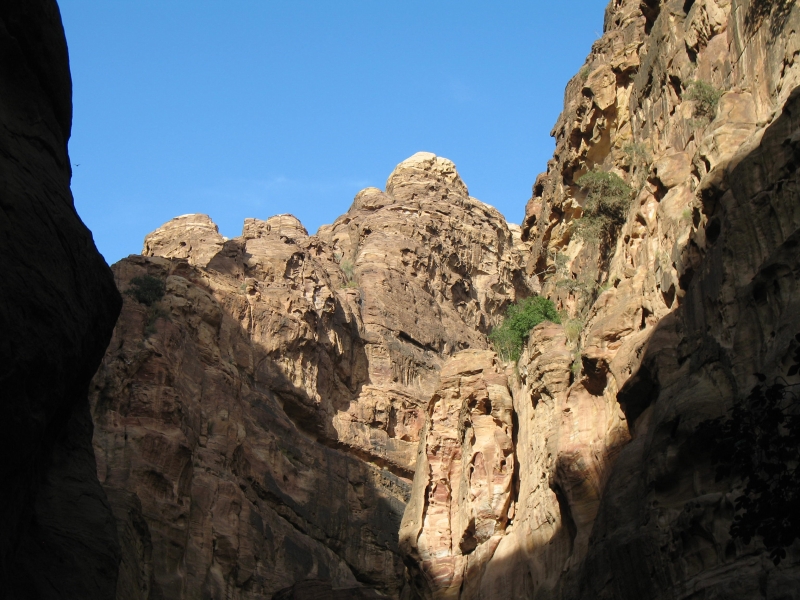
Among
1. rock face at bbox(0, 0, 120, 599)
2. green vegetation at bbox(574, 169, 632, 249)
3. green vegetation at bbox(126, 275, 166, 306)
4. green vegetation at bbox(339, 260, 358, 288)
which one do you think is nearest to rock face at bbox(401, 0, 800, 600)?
green vegetation at bbox(574, 169, 632, 249)

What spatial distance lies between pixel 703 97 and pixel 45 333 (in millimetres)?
17818

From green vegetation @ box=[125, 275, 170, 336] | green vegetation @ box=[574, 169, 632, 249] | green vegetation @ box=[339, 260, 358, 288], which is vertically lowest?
green vegetation @ box=[574, 169, 632, 249]

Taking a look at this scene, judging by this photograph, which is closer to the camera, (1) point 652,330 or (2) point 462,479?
(1) point 652,330

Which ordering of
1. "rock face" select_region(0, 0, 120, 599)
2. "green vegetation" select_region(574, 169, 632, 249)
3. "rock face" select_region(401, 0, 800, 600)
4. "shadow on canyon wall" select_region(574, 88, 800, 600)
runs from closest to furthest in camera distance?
"rock face" select_region(0, 0, 120, 599) → "shadow on canyon wall" select_region(574, 88, 800, 600) → "rock face" select_region(401, 0, 800, 600) → "green vegetation" select_region(574, 169, 632, 249)

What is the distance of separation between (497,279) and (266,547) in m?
35.6

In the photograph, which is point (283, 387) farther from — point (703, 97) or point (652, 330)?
point (652, 330)

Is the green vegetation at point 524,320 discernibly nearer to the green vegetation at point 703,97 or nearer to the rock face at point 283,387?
the green vegetation at point 703,97

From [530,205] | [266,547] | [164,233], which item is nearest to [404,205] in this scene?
[164,233]

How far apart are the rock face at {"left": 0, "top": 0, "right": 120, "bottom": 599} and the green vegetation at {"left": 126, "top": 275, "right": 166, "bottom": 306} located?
93.6ft

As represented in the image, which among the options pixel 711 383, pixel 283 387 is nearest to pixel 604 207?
pixel 711 383

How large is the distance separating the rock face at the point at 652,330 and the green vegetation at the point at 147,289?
17.1 metres

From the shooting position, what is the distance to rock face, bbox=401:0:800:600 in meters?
19.1

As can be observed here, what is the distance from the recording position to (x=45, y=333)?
1395 centimetres

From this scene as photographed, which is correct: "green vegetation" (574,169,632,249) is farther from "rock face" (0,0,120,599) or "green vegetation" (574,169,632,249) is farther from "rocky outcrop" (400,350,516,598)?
"rock face" (0,0,120,599)
